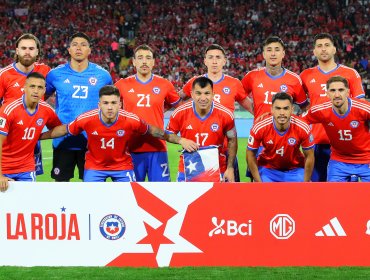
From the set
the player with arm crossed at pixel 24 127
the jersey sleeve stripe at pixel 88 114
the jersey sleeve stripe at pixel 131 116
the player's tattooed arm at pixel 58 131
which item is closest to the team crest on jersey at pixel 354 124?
the jersey sleeve stripe at pixel 131 116

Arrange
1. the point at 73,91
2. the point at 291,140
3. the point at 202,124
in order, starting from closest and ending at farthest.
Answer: the point at 291,140, the point at 202,124, the point at 73,91

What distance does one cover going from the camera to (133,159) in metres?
6.85

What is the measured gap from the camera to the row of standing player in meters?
6.70

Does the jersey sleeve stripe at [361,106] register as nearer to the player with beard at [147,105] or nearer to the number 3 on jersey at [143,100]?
the player with beard at [147,105]

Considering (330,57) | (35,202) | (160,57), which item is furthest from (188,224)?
(160,57)

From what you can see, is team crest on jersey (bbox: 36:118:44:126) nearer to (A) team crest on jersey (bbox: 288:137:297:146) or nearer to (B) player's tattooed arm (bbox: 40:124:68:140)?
(B) player's tattooed arm (bbox: 40:124:68:140)

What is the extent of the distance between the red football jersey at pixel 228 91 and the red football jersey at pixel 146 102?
1.28ft

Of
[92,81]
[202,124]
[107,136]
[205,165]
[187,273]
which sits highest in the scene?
[92,81]

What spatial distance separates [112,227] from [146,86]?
2.00 m

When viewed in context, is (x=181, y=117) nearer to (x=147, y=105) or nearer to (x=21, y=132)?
(x=147, y=105)

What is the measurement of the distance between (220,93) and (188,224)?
2.09 meters

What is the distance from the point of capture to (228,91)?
693 centimetres

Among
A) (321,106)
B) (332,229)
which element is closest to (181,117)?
(321,106)

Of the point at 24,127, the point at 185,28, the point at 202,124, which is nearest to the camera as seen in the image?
the point at 24,127
